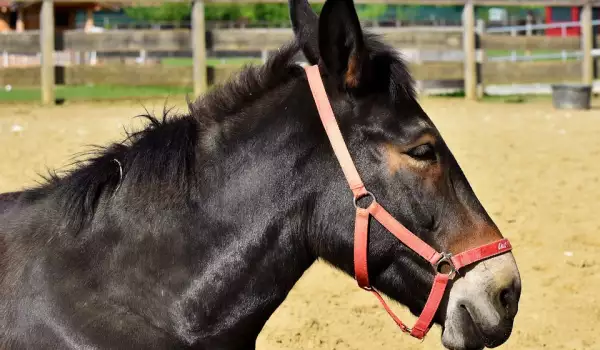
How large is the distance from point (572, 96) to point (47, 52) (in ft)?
27.1

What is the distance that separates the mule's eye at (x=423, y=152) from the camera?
2814 millimetres

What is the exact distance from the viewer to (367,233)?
2.77 metres

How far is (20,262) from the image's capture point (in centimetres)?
285

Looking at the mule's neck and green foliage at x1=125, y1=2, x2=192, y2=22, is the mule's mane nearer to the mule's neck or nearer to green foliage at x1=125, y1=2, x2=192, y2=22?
the mule's neck

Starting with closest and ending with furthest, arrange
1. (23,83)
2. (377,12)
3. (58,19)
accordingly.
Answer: (23,83) < (58,19) < (377,12)

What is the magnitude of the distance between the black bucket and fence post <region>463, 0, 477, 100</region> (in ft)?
5.73

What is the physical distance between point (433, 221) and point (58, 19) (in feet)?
186

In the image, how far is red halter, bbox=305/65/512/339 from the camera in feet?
9.04

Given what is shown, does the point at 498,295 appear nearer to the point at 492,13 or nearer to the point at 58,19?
the point at 58,19

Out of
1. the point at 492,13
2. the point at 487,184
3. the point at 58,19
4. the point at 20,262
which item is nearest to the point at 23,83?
the point at 487,184

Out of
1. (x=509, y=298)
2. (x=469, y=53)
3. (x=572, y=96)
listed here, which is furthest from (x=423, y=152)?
(x=469, y=53)

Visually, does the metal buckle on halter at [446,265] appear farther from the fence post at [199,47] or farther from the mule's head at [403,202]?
the fence post at [199,47]

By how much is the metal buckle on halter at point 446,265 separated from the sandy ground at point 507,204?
1.35 metres

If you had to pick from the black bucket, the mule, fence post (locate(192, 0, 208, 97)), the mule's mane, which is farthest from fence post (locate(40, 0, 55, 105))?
the mule
